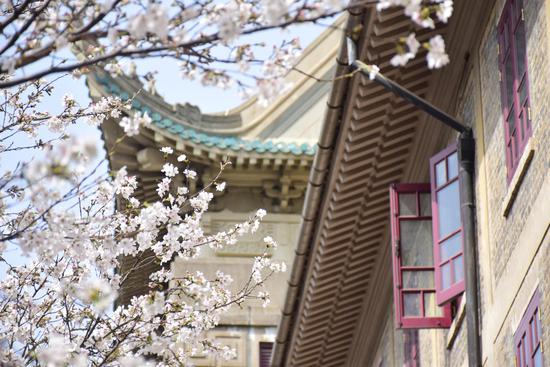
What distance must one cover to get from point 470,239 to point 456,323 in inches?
56.3

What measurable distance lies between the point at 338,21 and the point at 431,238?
1198 cm

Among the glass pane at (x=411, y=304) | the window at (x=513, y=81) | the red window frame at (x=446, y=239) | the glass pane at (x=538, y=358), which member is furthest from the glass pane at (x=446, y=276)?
the glass pane at (x=538, y=358)

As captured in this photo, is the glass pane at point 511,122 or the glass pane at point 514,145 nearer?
the glass pane at point 514,145

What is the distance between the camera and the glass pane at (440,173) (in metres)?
16.9

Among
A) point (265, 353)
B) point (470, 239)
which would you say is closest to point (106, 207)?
point (470, 239)

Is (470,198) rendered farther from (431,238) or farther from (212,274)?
(212,274)

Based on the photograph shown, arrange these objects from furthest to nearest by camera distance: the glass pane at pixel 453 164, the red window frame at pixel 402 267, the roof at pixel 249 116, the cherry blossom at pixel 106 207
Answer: the roof at pixel 249 116 → the red window frame at pixel 402 267 → the glass pane at pixel 453 164 → the cherry blossom at pixel 106 207

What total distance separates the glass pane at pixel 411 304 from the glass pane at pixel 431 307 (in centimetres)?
9

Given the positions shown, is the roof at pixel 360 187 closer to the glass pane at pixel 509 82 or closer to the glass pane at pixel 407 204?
the glass pane at pixel 407 204

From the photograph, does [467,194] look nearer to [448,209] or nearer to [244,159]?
[448,209]

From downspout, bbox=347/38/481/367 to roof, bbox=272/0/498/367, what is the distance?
0.46 m

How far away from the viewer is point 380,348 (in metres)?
22.5

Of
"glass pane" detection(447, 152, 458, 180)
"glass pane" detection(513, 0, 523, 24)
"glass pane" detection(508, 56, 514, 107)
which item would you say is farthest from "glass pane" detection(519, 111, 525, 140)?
"glass pane" detection(447, 152, 458, 180)

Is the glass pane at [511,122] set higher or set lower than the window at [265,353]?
lower
